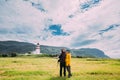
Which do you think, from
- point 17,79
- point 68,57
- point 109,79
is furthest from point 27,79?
point 109,79

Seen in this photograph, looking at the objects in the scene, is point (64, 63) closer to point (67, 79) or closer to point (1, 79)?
point (67, 79)

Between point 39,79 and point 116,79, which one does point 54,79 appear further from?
point 116,79

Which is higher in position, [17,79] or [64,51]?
[64,51]

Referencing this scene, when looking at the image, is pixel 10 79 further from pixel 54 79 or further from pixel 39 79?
pixel 54 79

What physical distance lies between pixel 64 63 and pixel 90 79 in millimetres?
4158

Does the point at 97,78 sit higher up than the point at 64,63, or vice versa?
the point at 64,63

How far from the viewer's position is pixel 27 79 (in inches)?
1298

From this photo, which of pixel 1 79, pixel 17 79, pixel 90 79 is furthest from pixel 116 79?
pixel 1 79

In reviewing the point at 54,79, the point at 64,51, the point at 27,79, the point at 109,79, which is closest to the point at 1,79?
the point at 27,79

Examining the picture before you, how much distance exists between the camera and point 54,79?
107 feet

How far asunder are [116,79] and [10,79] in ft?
47.3

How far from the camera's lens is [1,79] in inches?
1318

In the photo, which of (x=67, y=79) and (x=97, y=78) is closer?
(x=67, y=79)

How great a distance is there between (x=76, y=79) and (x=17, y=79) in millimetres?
7894
